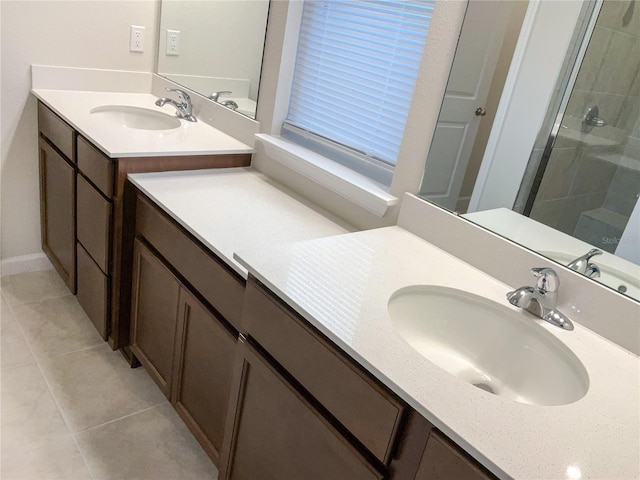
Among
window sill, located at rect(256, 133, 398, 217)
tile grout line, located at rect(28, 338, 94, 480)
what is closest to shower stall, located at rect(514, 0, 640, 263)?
window sill, located at rect(256, 133, 398, 217)

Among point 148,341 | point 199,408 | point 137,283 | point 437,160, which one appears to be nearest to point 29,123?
point 137,283

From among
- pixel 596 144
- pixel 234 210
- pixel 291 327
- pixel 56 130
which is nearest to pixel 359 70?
pixel 234 210

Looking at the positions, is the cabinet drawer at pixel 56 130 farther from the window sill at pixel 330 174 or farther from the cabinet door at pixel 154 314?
the window sill at pixel 330 174

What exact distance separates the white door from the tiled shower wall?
0.73 feet

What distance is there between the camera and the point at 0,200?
2398 millimetres

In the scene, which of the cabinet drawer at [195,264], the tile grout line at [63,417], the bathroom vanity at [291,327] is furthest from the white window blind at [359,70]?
the tile grout line at [63,417]

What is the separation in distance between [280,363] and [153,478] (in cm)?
77

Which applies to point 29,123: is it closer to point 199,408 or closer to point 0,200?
point 0,200

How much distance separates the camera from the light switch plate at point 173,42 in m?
2.52

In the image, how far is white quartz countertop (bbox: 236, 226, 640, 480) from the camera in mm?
793

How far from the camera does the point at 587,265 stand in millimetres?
1211

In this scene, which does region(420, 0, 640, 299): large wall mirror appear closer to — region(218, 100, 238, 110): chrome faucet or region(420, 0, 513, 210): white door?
region(420, 0, 513, 210): white door

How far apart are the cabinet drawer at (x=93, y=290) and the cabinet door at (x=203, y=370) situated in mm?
495

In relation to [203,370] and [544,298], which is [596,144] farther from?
[203,370]
